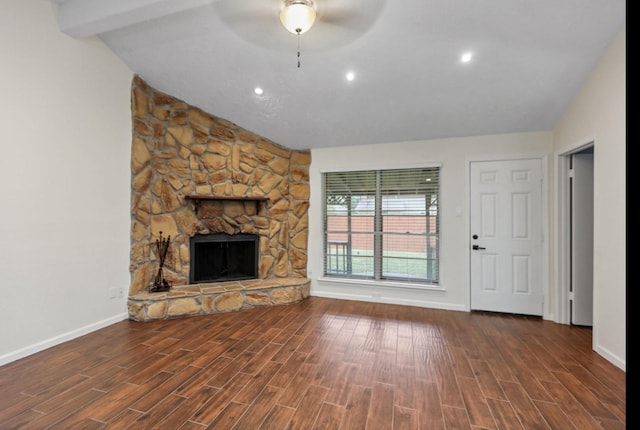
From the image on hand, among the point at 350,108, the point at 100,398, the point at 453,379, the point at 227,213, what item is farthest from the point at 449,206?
the point at 100,398

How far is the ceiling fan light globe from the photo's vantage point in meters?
2.14

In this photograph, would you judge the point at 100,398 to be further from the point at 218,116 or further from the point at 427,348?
the point at 218,116

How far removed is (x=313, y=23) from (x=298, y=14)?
298mm

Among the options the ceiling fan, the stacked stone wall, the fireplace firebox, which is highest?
the ceiling fan

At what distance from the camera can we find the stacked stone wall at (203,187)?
367 centimetres

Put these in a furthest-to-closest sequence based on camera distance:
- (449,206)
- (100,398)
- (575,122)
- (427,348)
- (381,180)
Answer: (381,180) < (449,206) < (575,122) < (427,348) < (100,398)

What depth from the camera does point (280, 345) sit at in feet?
9.23

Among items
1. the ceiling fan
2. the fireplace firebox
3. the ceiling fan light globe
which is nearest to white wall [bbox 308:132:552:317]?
the fireplace firebox

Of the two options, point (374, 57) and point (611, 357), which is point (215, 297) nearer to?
point (374, 57)

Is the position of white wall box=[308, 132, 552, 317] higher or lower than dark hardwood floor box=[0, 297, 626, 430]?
higher

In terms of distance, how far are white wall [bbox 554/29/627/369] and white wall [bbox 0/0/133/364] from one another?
195 inches

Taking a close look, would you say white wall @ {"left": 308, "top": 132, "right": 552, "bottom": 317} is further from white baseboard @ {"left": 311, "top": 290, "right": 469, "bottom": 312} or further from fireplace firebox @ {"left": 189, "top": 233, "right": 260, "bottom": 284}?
fireplace firebox @ {"left": 189, "top": 233, "right": 260, "bottom": 284}

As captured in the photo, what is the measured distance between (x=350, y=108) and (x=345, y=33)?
107 centimetres

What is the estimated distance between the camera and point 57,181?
9.09 feet
